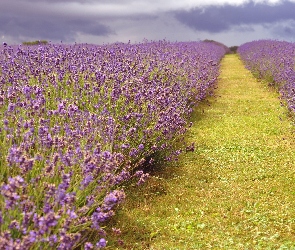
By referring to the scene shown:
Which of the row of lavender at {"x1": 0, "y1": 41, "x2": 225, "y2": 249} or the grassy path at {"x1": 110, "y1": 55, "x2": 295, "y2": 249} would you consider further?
the grassy path at {"x1": 110, "y1": 55, "x2": 295, "y2": 249}

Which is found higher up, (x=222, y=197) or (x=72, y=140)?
(x=72, y=140)

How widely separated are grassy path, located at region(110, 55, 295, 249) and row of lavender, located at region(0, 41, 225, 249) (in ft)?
1.01

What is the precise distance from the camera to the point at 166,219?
393 cm

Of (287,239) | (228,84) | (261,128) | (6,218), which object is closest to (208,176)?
(287,239)

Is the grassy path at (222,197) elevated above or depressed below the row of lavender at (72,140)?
below

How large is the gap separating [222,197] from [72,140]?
1934 mm

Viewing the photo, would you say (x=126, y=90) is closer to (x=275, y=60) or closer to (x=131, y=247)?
(x=131, y=247)

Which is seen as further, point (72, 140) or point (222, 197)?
point (222, 197)

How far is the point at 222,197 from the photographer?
447 cm

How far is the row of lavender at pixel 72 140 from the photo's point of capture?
240 cm

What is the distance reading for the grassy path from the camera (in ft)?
11.8

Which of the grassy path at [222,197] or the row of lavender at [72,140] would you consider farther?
the grassy path at [222,197]

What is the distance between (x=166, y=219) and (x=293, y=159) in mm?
2467

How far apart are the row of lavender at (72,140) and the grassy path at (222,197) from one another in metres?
0.31
